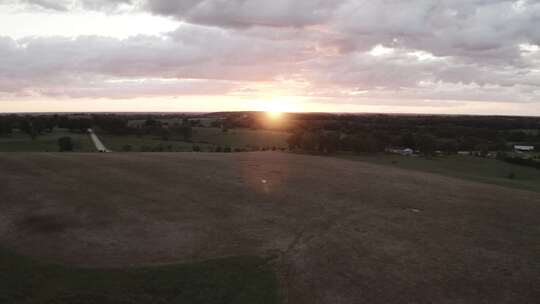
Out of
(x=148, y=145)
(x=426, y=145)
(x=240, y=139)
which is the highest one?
(x=426, y=145)

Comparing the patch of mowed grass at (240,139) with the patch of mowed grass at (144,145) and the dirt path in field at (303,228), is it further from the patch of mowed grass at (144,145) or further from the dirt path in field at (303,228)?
the dirt path in field at (303,228)

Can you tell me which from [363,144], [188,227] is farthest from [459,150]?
[188,227]

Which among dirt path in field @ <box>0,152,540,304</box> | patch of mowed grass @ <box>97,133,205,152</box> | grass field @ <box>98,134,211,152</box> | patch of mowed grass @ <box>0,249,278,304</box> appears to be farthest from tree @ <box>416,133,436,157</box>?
patch of mowed grass @ <box>0,249,278,304</box>

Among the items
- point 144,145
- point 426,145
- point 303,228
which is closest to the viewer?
point 303,228

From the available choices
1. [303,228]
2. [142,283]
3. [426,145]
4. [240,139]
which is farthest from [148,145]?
[142,283]

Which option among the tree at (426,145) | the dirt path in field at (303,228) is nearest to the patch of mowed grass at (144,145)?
the dirt path in field at (303,228)

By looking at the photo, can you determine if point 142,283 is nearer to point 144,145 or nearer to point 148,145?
point 144,145
